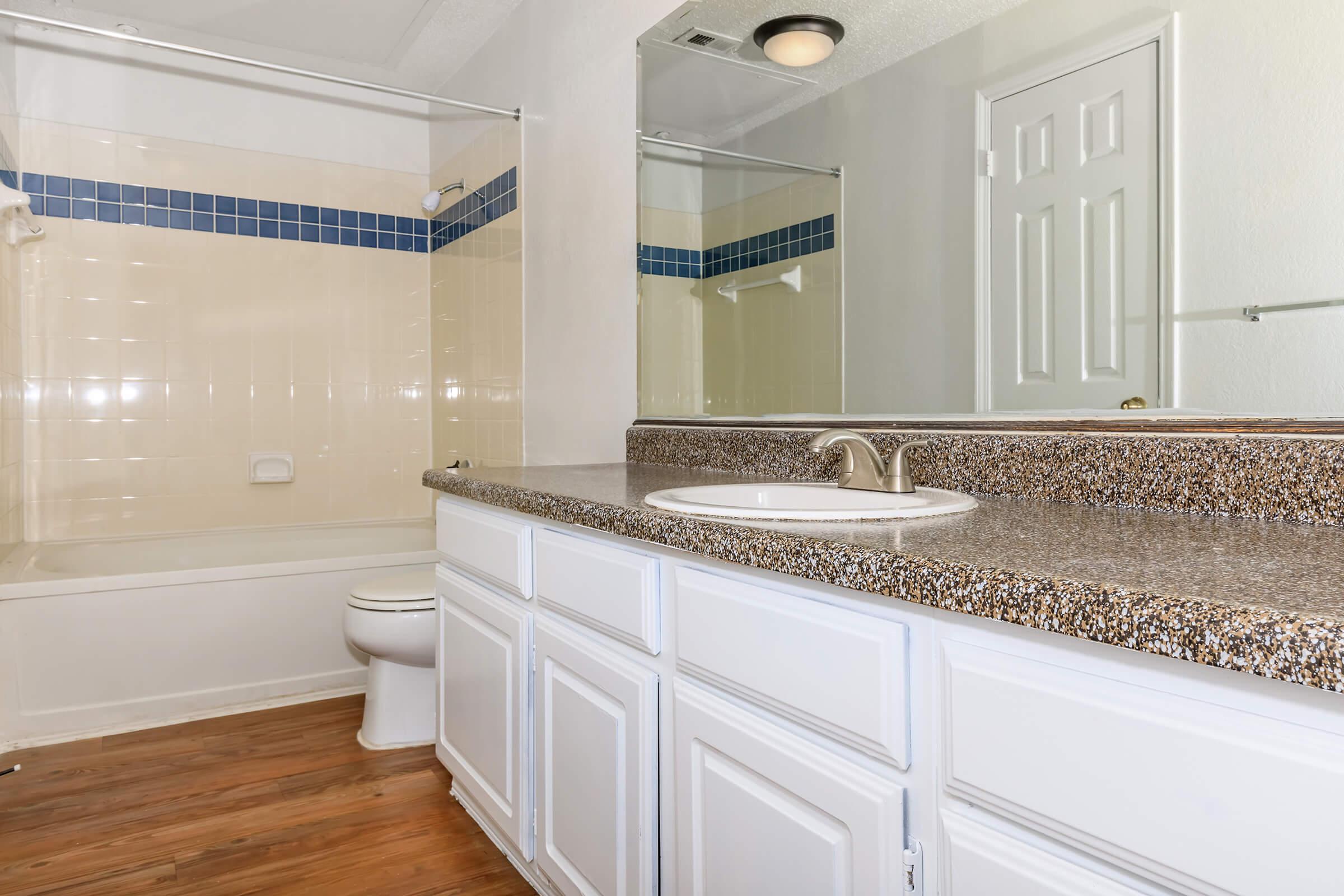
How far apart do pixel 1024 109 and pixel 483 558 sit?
1.20 m

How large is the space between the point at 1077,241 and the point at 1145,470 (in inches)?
13.3

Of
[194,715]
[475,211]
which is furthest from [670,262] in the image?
[194,715]

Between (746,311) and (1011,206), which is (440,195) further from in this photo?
(1011,206)

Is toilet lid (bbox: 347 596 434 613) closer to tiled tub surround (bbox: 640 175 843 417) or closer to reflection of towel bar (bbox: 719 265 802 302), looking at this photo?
tiled tub surround (bbox: 640 175 843 417)

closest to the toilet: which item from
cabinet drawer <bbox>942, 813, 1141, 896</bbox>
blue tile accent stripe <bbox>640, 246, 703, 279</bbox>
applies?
blue tile accent stripe <bbox>640, 246, 703, 279</bbox>

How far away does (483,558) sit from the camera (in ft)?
5.49

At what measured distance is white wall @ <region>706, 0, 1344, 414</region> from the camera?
962mm

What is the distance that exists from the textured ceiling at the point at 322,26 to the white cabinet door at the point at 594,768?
2382 mm

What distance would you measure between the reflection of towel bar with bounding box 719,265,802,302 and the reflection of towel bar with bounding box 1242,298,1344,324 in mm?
853

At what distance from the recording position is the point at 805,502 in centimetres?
140

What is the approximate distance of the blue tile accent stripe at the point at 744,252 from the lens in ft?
5.54

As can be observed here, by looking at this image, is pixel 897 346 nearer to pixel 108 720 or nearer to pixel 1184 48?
pixel 1184 48

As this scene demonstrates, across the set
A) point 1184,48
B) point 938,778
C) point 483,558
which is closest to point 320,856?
point 483,558

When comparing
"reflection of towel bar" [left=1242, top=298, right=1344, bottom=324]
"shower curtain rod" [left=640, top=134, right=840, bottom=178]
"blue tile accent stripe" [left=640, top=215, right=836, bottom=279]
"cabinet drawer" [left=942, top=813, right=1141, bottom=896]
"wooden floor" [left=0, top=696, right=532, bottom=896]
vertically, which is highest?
"shower curtain rod" [left=640, top=134, right=840, bottom=178]
